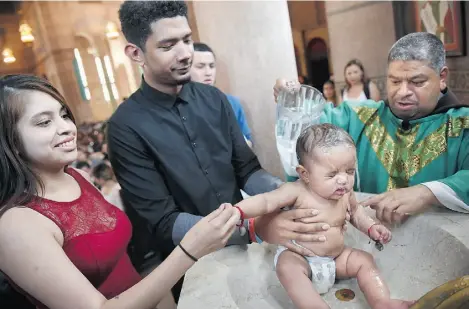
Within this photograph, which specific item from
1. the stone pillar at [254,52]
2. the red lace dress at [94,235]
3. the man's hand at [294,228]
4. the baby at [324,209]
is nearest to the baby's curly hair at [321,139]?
the baby at [324,209]

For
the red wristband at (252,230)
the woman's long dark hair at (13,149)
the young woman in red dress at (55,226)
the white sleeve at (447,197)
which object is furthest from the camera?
the red wristband at (252,230)

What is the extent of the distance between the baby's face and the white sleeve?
0.41 m

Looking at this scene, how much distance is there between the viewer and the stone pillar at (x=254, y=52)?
2514 millimetres

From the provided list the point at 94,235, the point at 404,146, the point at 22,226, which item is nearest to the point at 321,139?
the point at 404,146

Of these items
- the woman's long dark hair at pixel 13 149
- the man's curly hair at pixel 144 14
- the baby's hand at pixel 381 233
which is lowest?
the baby's hand at pixel 381 233

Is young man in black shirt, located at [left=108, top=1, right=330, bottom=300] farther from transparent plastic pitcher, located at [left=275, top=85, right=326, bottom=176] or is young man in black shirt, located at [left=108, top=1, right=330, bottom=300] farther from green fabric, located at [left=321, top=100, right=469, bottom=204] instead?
green fabric, located at [left=321, top=100, right=469, bottom=204]

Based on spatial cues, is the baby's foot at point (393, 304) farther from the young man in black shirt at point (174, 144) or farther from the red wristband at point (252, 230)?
the red wristband at point (252, 230)

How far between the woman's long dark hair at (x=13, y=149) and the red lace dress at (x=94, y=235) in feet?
0.21

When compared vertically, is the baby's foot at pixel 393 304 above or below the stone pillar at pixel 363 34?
below

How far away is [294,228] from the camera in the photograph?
4.59ft

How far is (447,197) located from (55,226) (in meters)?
1.53

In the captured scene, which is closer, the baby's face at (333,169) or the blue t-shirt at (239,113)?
the baby's face at (333,169)

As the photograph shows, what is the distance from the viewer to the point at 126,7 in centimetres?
167

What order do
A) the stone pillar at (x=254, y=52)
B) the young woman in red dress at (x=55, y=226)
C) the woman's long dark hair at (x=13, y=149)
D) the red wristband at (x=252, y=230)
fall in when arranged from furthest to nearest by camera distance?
1. the stone pillar at (x=254, y=52)
2. the red wristband at (x=252, y=230)
3. the woman's long dark hair at (x=13, y=149)
4. the young woman in red dress at (x=55, y=226)
